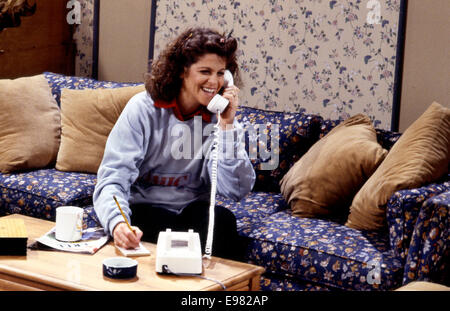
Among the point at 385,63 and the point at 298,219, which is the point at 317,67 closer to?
the point at 385,63

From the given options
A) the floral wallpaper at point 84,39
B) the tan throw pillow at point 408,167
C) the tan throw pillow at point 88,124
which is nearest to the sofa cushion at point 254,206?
the tan throw pillow at point 408,167

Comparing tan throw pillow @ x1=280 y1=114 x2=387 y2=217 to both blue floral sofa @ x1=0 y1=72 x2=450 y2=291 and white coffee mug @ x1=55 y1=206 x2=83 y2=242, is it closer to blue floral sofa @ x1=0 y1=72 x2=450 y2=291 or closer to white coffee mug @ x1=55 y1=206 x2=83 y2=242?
blue floral sofa @ x1=0 y1=72 x2=450 y2=291

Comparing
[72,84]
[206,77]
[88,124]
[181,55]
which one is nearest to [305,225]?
[206,77]

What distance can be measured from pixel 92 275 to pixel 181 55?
3.28 ft

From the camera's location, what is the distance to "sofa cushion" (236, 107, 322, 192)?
328 cm

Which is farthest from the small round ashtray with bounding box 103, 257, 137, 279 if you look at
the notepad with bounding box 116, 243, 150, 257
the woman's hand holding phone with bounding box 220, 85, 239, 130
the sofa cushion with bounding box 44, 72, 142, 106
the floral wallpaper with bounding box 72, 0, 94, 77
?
the floral wallpaper with bounding box 72, 0, 94, 77

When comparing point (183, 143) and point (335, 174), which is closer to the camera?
point (183, 143)

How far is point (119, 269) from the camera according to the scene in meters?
1.89

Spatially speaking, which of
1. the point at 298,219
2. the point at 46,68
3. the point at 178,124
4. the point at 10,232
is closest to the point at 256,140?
the point at 298,219

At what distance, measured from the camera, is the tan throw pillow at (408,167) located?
2.57m

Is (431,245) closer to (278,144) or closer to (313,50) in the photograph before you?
(278,144)

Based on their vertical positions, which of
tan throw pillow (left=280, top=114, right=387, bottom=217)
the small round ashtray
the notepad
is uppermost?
tan throw pillow (left=280, top=114, right=387, bottom=217)

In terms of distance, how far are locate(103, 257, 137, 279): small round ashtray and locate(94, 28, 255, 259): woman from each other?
1.74 ft

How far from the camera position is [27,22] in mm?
4258
